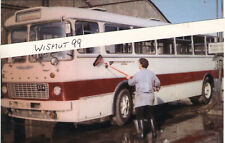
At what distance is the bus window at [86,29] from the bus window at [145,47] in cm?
77

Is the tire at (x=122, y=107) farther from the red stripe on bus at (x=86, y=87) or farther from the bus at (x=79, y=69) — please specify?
Result: the red stripe on bus at (x=86, y=87)

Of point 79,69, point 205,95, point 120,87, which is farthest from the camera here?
point 205,95

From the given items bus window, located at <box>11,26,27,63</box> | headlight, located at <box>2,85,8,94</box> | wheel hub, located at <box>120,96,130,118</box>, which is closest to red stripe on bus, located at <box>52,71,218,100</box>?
wheel hub, located at <box>120,96,130,118</box>

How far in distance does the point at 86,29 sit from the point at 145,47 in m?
1.17

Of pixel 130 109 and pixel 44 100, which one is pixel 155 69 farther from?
pixel 44 100

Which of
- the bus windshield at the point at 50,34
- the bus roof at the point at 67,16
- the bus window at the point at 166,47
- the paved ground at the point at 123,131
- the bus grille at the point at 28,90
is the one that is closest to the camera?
the bus windshield at the point at 50,34

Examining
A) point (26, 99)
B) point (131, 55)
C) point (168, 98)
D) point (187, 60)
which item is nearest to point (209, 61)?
point (187, 60)

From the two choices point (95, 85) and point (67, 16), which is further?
point (95, 85)

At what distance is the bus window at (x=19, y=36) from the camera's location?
20.5ft

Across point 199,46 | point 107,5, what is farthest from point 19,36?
point 199,46

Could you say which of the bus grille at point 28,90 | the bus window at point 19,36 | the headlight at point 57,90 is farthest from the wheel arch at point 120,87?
the bus window at point 19,36

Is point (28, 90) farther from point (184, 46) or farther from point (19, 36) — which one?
point (184, 46)

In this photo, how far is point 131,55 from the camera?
6457 millimetres

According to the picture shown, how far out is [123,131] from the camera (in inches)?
267
